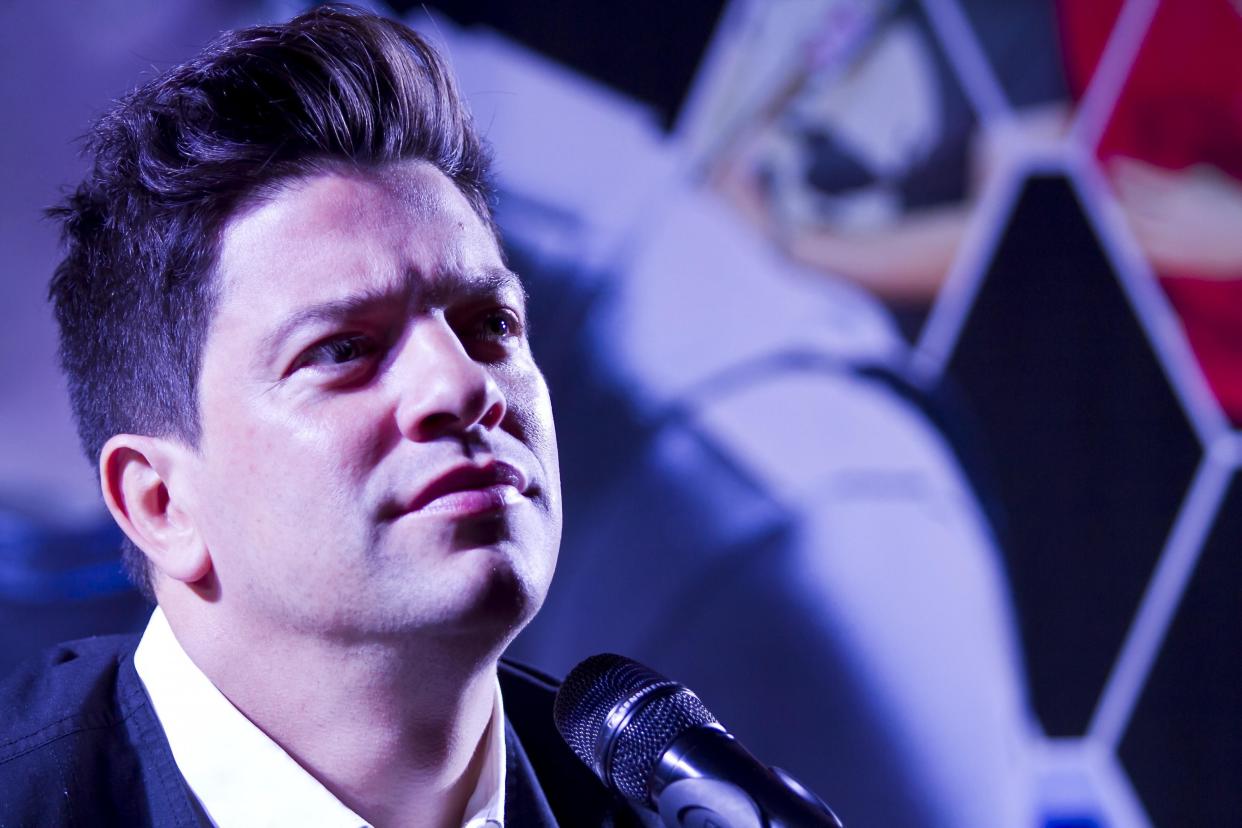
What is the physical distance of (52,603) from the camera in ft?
4.70

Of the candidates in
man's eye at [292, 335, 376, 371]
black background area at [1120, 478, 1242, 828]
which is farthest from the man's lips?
black background area at [1120, 478, 1242, 828]

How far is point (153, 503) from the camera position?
938 millimetres

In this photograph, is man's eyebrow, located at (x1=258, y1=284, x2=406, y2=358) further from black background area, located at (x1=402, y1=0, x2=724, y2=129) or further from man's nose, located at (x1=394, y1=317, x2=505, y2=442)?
black background area, located at (x1=402, y1=0, x2=724, y2=129)

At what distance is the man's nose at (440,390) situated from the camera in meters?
0.84

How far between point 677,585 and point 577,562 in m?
0.17

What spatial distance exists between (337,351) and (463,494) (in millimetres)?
166

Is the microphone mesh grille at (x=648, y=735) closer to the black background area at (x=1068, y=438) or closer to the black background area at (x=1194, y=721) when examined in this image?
the black background area at (x=1068, y=438)

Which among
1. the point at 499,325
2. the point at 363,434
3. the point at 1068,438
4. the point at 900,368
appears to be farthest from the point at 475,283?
the point at 1068,438

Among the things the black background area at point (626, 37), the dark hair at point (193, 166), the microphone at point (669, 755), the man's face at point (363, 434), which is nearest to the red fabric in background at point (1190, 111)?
the black background area at point (626, 37)

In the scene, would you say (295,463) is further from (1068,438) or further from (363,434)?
(1068,438)

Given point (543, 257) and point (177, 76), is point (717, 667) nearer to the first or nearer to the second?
point (543, 257)

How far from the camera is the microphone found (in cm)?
68

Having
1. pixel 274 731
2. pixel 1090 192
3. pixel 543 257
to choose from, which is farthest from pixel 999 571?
pixel 274 731

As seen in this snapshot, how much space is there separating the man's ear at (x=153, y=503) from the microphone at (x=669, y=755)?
345 mm
